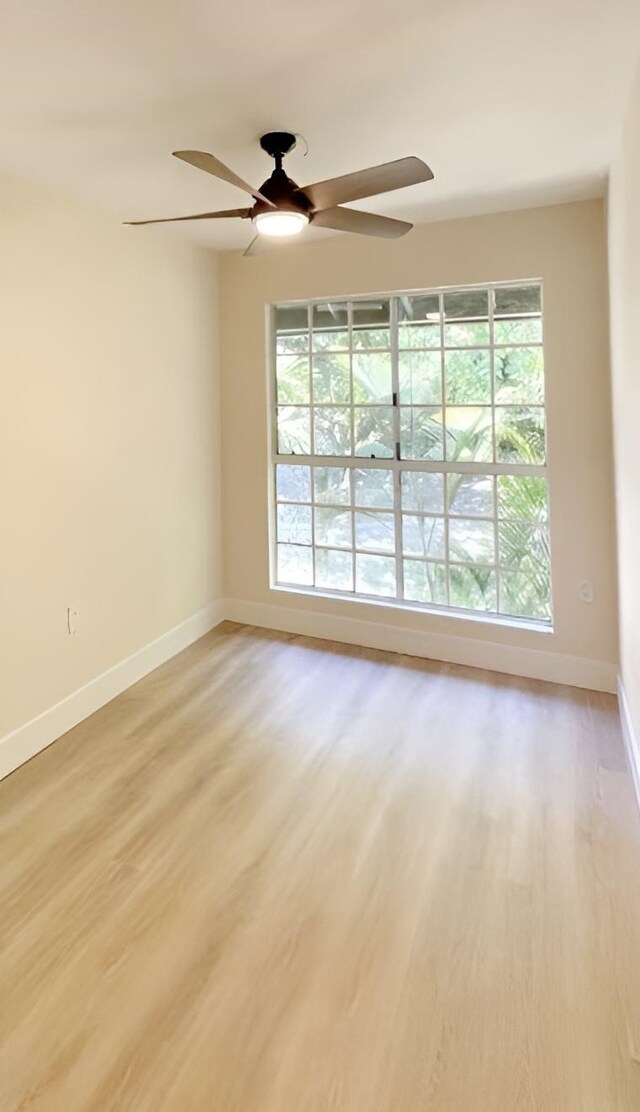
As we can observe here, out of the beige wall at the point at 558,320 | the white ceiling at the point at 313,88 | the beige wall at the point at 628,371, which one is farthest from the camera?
the beige wall at the point at 558,320

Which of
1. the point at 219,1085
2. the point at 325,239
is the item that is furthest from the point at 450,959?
the point at 325,239

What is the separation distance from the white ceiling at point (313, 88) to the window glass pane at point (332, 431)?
1.45 metres

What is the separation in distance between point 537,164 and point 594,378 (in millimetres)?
1020

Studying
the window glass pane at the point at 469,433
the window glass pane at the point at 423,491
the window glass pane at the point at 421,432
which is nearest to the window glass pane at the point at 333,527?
the window glass pane at the point at 423,491

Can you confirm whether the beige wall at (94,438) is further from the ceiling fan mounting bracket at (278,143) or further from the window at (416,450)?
the ceiling fan mounting bracket at (278,143)

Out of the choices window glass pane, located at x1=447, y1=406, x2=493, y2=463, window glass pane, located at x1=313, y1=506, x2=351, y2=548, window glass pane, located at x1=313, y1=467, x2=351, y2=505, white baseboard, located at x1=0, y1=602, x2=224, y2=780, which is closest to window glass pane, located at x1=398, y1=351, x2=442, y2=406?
window glass pane, located at x1=447, y1=406, x2=493, y2=463

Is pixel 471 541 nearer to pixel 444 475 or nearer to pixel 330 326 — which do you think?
pixel 444 475

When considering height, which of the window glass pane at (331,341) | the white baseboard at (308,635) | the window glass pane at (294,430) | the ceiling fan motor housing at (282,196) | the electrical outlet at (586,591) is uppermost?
the window glass pane at (331,341)

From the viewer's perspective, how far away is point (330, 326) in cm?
404

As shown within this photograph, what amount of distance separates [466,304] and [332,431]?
1.08 meters

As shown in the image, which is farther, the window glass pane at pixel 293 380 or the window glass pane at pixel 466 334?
the window glass pane at pixel 293 380

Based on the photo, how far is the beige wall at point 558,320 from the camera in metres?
3.21

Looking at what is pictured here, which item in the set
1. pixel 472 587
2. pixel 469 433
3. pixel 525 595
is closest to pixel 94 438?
pixel 469 433

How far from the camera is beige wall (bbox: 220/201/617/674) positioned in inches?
126
